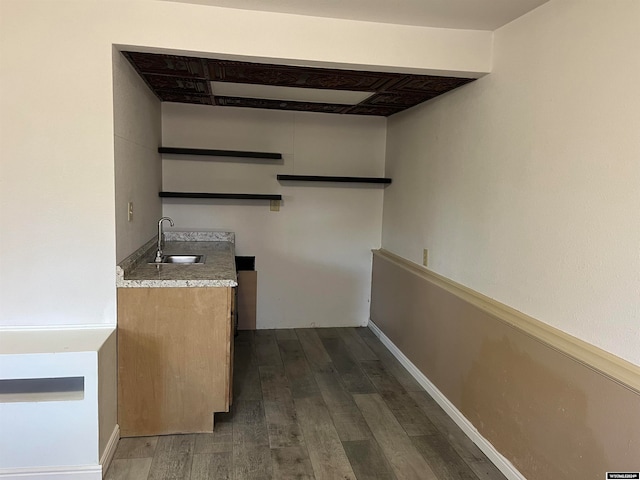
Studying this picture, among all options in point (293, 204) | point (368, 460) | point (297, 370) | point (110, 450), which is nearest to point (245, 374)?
point (297, 370)

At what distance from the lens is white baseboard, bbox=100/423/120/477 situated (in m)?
2.13

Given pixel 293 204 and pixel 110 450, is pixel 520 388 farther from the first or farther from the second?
pixel 293 204

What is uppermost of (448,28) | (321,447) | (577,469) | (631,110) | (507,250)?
(448,28)

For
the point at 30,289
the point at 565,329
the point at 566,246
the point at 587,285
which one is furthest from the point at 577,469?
the point at 30,289

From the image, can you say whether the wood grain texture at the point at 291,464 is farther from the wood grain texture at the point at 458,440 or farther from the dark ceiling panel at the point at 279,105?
the dark ceiling panel at the point at 279,105

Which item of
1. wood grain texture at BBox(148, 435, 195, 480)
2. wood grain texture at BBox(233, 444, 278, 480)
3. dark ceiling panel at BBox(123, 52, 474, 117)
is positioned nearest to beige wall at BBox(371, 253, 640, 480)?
wood grain texture at BBox(233, 444, 278, 480)

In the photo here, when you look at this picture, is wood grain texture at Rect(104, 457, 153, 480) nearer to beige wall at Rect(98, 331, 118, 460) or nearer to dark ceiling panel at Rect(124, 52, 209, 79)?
beige wall at Rect(98, 331, 118, 460)

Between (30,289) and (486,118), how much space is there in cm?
253

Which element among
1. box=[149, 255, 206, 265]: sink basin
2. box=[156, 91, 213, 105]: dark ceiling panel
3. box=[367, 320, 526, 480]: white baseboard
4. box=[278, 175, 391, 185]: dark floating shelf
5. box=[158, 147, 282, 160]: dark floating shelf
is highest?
box=[156, 91, 213, 105]: dark ceiling panel

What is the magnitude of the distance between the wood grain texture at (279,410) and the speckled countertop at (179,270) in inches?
34.1

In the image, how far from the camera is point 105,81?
218 cm

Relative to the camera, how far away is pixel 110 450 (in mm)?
2254

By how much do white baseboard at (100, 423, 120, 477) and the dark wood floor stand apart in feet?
A: 0.09

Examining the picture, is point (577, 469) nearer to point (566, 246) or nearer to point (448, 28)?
point (566, 246)
